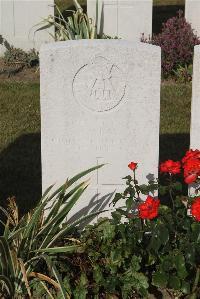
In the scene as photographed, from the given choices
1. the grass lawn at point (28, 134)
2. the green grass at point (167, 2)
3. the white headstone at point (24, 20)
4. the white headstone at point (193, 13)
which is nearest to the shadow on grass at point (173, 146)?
the grass lawn at point (28, 134)

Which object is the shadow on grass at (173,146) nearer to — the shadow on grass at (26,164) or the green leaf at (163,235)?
the shadow on grass at (26,164)

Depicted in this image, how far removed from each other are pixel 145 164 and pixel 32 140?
2839 millimetres

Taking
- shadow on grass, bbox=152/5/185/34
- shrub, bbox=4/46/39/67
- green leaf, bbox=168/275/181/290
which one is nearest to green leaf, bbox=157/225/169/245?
green leaf, bbox=168/275/181/290

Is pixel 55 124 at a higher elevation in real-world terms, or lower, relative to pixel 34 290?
higher

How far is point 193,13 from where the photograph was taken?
10320mm

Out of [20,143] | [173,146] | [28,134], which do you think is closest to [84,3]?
[28,134]

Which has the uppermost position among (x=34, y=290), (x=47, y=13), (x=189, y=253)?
(x=47, y=13)

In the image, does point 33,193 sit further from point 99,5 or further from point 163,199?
point 99,5

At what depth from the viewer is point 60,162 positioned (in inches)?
194

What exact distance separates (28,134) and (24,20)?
355 centimetres

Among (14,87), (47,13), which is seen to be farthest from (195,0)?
(14,87)

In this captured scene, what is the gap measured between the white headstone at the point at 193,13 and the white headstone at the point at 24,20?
2039 mm

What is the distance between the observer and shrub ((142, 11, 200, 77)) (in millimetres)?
9875

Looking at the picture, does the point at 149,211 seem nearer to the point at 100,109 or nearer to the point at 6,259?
the point at 6,259
